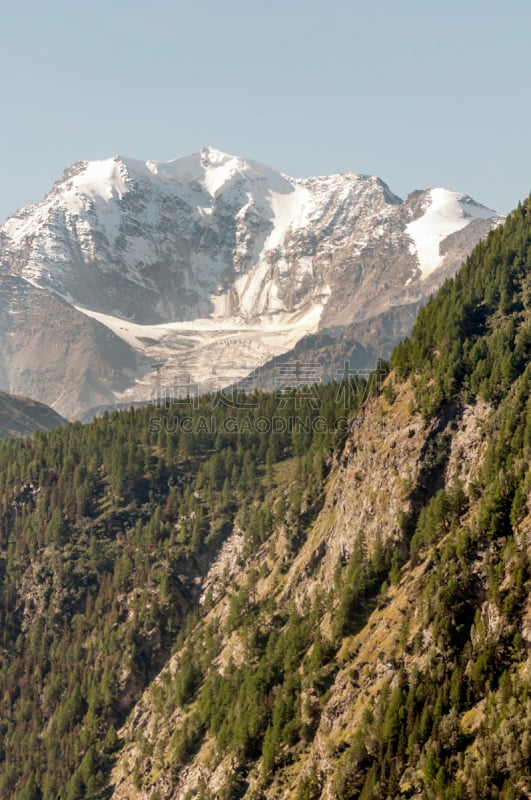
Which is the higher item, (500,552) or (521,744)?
(500,552)

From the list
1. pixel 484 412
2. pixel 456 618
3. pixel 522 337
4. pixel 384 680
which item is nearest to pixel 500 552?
pixel 456 618

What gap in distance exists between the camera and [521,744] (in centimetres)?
11875

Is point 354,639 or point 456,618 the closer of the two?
point 456,618

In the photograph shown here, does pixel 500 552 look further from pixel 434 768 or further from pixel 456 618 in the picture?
pixel 434 768

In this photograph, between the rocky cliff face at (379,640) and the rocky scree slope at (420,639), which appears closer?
the rocky scree slope at (420,639)

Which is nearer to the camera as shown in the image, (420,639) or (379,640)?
(420,639)

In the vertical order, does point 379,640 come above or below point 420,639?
below

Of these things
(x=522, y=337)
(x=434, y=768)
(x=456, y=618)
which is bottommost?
(x=434, y=768)

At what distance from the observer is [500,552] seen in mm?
146000

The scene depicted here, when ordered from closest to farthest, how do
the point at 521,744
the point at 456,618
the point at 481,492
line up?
the point at 521,744 → the point at 456,618 → the point at 481,492

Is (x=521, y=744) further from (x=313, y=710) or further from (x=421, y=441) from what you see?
(x=421, y=441)

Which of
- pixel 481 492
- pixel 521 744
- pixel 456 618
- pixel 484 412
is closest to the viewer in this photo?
pixel 521 744

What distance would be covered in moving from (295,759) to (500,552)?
45911mm

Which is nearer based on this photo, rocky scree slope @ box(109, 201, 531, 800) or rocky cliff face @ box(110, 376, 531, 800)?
rocky scree slope @ box(109, 201, 531, 800)
